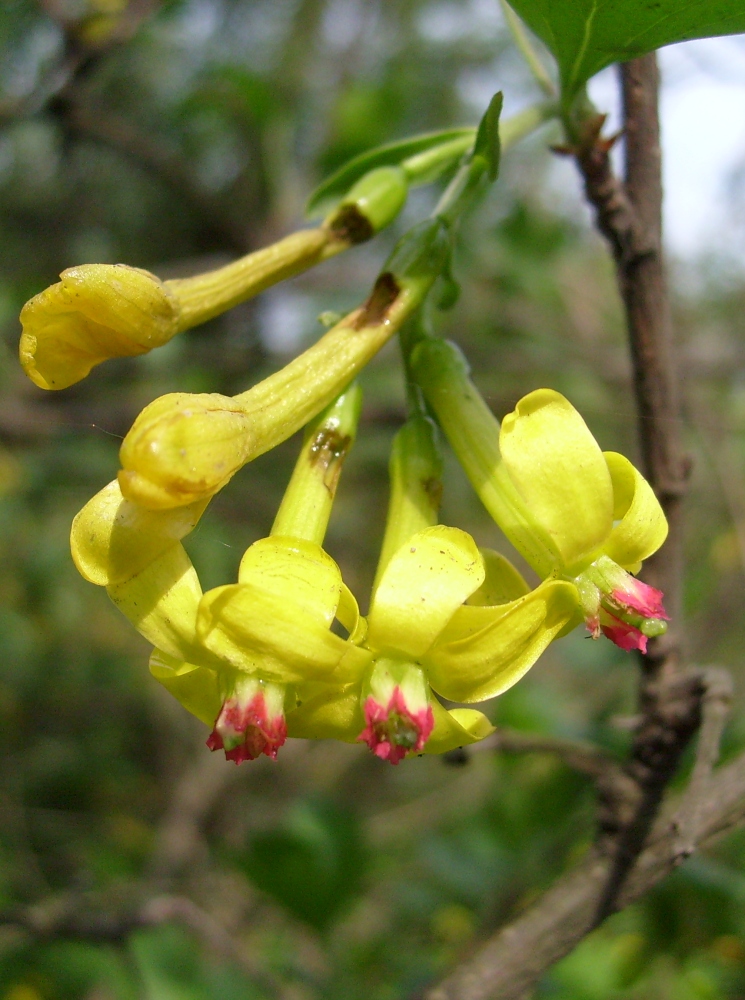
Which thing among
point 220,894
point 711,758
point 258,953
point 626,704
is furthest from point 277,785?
point 711,758

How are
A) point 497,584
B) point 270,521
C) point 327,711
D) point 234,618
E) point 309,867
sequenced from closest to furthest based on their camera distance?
point 234,618 → point 327,711 → point 497,584 → point 309,867 → point 270,521

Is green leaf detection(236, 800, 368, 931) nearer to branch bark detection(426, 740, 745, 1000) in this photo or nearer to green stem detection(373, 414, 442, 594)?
branch bark detection(426, 740, 745, 1000)

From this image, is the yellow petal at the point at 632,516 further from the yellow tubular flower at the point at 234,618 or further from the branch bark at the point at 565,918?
the branch bark at the point at 565,918

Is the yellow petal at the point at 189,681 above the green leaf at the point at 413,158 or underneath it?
underneath

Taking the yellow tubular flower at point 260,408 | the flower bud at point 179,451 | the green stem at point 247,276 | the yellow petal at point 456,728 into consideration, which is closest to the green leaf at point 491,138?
the yellow tubular flower at point 260,408

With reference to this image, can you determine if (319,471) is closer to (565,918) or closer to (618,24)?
(618,24)

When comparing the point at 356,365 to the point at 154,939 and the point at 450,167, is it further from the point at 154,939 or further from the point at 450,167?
the point at 154,939

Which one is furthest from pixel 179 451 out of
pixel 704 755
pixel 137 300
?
pixel 704 755
